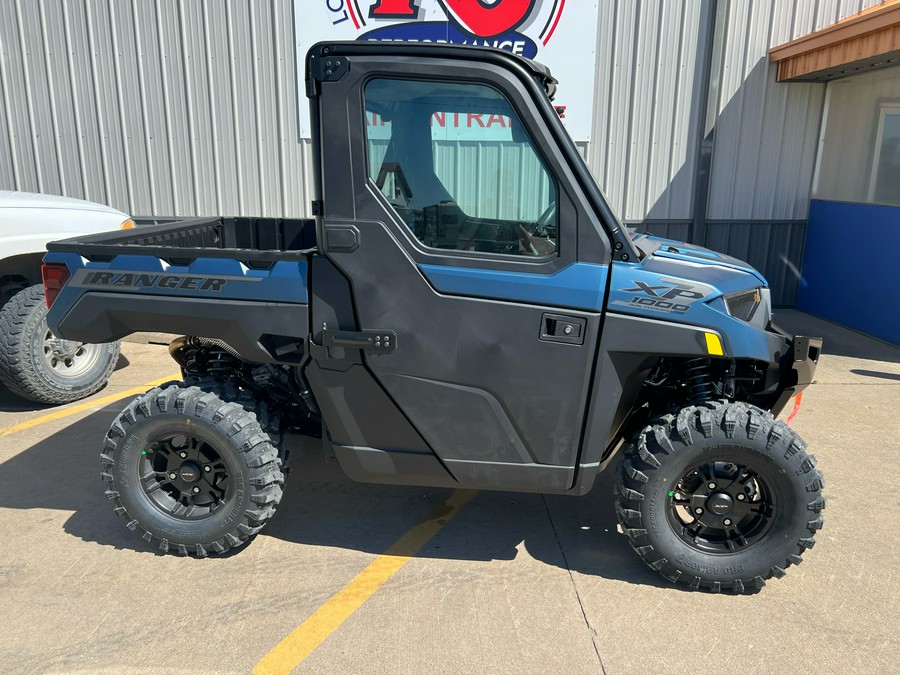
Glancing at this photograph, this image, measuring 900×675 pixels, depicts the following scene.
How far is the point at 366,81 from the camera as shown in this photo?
268cm

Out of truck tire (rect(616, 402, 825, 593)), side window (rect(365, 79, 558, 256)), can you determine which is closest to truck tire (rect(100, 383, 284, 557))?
side window (rect(365, 79, 558, 256))

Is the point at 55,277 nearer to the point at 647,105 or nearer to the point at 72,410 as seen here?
the point at 72,410

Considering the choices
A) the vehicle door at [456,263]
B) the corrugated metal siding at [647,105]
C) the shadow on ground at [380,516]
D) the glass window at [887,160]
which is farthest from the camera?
the corrugated metal siding at [647,105]

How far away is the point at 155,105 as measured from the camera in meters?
8.28

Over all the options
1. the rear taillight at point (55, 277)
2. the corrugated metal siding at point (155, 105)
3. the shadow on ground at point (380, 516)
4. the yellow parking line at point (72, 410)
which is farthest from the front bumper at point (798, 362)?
the corrugated metal siding at point (155, 105)

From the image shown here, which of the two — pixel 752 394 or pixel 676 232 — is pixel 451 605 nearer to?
pixel 752 394

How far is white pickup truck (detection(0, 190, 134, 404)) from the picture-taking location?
16.2 feet

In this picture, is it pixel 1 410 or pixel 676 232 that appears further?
pixel 676 232

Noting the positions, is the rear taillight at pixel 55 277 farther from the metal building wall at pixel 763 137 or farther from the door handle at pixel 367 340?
the metal building wall at pixel 763 137

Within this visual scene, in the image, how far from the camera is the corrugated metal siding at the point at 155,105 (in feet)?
26.5

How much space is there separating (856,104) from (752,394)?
6778mm

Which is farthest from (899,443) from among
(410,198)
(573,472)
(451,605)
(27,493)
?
(27,493)

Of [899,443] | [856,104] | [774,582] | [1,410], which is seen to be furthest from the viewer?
[856,104]

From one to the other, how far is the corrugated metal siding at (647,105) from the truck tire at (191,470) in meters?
6.29
